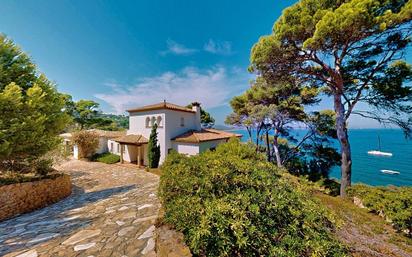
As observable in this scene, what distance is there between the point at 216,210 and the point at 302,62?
10.9m

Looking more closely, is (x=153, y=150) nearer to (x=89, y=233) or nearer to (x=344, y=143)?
(x=89, y=233)

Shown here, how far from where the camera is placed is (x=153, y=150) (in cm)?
1576

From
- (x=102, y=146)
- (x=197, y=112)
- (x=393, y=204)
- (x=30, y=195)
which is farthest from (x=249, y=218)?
(x=102, y=146)

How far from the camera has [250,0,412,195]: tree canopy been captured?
7539 millimetres

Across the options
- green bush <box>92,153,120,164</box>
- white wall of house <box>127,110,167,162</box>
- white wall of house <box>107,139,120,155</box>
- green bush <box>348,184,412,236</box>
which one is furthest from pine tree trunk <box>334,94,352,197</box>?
white wall of house <box>107,139,120,155</box>

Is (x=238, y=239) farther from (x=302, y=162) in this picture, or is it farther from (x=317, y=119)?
(x=302, y=162)

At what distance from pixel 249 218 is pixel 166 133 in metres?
14.9

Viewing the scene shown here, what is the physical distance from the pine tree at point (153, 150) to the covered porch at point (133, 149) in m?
1.30

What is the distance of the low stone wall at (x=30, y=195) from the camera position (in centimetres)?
635

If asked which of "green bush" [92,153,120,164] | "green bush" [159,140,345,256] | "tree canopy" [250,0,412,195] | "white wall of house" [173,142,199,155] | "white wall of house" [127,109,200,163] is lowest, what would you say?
"green bush" [92,153,120,164]

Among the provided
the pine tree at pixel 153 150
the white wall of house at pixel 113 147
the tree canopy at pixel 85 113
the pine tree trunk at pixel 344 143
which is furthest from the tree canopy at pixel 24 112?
the tree canopy at pixel 85 113

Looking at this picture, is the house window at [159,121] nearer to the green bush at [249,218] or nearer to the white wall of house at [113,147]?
the white wall of house at [113,147]

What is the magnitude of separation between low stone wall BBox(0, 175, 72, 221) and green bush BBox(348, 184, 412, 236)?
1385cm

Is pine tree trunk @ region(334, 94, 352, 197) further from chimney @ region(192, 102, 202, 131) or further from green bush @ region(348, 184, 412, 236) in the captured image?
chimney @ region(192, 102, 202, 131)
